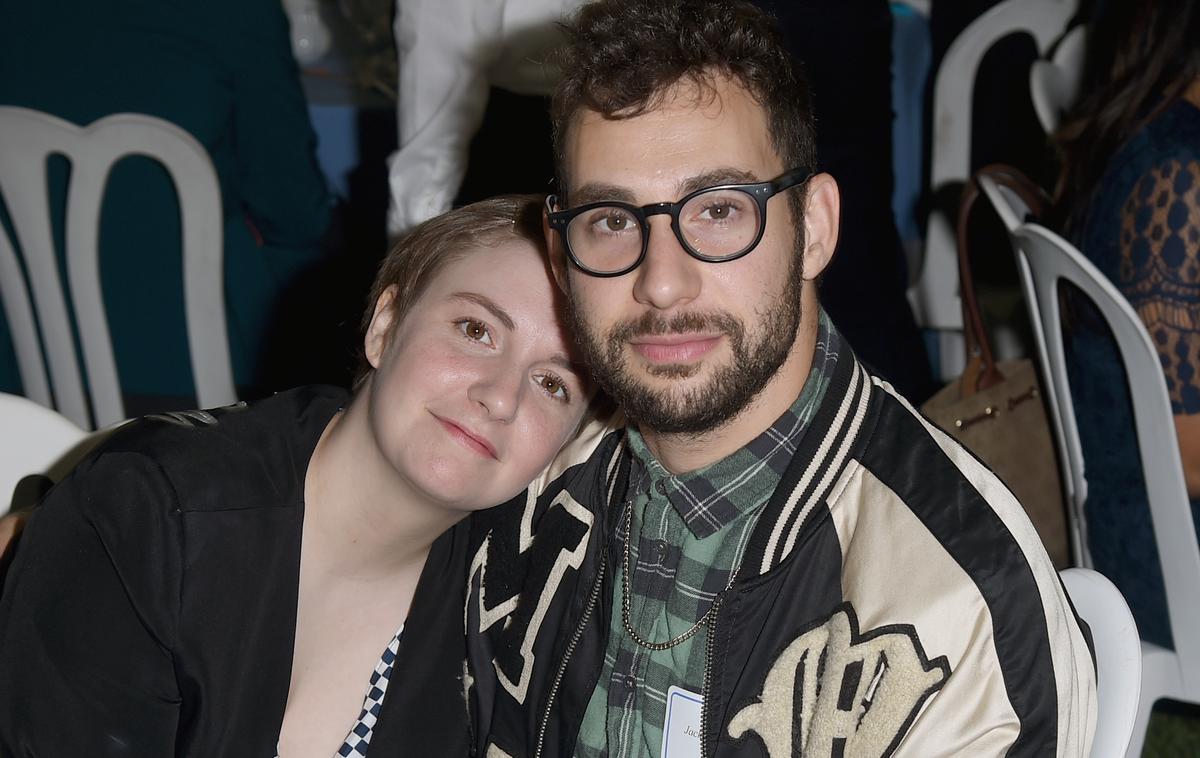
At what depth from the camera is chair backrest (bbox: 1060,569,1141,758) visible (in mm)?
1075

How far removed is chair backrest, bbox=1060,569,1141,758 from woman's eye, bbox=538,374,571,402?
576mm

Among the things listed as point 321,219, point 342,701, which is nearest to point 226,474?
point 342,701

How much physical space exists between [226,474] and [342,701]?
0.31 metres

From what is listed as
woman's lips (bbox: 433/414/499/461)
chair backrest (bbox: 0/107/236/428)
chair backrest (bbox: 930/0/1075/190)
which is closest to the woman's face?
woman's lips (bbox: 433/414/499/461)

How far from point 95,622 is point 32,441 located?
1.28 ft

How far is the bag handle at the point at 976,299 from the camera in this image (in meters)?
1.93

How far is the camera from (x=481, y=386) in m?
1.33

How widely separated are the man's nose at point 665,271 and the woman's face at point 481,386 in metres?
0.24

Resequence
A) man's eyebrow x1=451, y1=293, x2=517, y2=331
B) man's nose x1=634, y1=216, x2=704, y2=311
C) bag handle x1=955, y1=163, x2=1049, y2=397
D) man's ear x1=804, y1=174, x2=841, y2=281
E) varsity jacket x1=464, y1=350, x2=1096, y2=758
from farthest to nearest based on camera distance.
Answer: bag handle x1=955, y1=163, x2=1049, y2=397 < man's eyebrow x1=451, y1=293, x2=517, y2=331 < man's ear x1=804, y1=174, x2=841, y2=281 < man's nose x1=634, y1=216, x2=704, y2=311 < varsity jacket x1=464, y1=350, x2=1096, y2=758

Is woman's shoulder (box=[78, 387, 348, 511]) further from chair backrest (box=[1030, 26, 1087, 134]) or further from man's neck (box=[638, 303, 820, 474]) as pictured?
chair backrest (box=[1030, 26, 1087, 134])

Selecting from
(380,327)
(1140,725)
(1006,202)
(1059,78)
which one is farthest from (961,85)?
(380,327)

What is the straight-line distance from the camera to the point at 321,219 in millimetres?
2826

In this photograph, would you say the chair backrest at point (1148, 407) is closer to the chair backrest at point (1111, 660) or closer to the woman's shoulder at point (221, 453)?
the chair backrest at point (1111, 660)

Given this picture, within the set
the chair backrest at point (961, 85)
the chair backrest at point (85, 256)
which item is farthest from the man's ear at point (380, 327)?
the chair backrest at point (961, 85)
